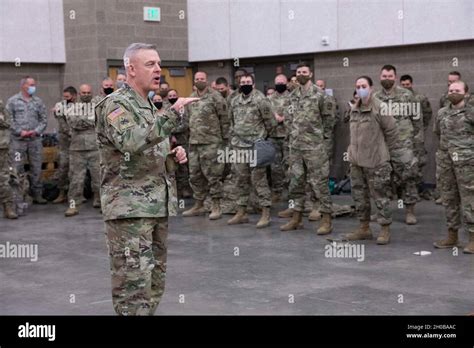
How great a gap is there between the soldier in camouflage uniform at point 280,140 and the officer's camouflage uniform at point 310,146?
67.5 inches

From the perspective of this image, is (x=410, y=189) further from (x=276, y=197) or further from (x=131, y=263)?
(x=131, y=263)

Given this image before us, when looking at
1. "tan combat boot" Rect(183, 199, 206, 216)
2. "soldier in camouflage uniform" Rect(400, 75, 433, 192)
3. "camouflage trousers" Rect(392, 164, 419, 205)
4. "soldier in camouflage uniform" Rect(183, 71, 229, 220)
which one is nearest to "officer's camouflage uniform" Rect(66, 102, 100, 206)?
"tan combat boot" Rect(183, 199, 206, 216)

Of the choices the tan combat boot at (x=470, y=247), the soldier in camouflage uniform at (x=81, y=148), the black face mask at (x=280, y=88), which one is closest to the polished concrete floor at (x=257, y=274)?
the tan combat boot at (x=470, y=247)

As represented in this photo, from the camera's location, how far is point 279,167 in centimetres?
1044

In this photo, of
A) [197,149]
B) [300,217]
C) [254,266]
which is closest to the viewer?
[254,266]

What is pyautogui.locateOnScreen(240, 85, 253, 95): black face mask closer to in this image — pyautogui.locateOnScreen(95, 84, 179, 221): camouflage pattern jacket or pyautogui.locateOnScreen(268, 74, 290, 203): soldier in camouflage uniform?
pyautogui.locateOnScreen(268, 74, 290, 203): soldier in camouflage uniform

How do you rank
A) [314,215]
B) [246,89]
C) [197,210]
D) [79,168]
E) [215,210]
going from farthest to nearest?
[79,168], [197,210], [215,210], [314,215], [246,89]

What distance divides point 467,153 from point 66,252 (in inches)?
175

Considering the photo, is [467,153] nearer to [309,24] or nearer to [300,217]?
[300,217]

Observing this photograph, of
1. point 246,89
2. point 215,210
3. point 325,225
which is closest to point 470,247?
point 325,225

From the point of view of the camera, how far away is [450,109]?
7.31 meters

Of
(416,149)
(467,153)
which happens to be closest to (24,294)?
(467,153)

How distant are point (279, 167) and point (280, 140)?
0.67m

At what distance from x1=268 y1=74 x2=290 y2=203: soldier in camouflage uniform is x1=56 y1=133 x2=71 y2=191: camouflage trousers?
3473 millimetres
